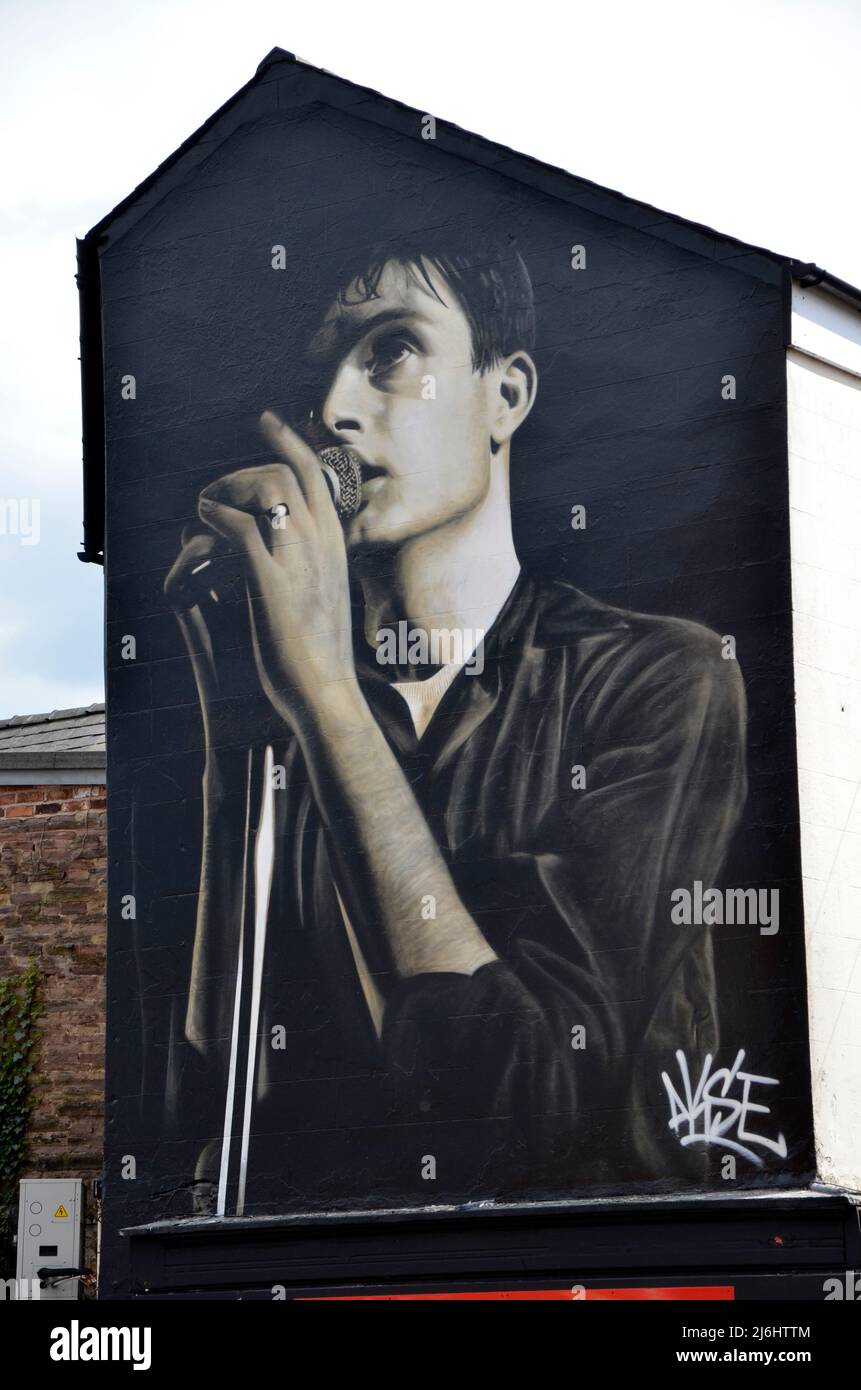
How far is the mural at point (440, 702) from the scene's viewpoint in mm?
10914

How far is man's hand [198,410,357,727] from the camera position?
12.4 metres

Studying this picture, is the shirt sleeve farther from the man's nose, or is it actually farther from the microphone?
the man's nose

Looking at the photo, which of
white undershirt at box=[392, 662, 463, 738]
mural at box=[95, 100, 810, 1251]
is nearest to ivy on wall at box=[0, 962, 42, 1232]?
mural at box=[95, 100, 810, 1251]

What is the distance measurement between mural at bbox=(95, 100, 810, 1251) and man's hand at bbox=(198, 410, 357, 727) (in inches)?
0.9

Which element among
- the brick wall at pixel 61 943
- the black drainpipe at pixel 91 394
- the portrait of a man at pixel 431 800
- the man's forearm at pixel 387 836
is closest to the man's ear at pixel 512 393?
the portrait of a man at pixel 431 800

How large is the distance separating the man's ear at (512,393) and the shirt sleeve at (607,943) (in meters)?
1.78

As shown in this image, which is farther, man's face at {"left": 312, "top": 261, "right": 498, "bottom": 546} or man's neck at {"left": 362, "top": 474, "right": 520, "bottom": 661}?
man's face at {"left": 312, "top": 261, "right": 498, "bottom": 546}

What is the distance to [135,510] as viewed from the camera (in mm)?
13281

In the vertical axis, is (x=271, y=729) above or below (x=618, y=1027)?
above
